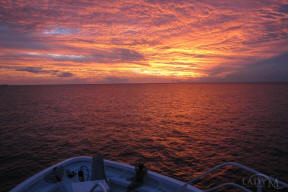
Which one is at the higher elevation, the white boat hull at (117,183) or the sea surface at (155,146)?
the white boat hull at (117,183)

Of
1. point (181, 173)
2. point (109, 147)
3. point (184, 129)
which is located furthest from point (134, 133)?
point (181, 173)

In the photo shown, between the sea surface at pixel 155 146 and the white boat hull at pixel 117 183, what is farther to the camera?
the sea surface at pixel 155 146

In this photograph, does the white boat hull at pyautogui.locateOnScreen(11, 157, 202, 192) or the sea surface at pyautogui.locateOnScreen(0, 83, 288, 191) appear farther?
the sea surface at pyautogui.locateOnScreen(0, 83, 288, 191)

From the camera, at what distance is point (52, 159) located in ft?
72.2

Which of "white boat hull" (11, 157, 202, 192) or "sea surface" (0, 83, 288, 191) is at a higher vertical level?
"white boat hull" (11, 157, 202, 192)

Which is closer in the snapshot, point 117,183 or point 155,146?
point 117,183

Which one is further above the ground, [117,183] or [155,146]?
[117,183]

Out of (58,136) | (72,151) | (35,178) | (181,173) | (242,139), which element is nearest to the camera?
(35,178)

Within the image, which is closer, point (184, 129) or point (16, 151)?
point (16, 151)

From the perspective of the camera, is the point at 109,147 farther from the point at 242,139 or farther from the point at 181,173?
the point at 242,139

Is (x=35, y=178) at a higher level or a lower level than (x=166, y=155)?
higher

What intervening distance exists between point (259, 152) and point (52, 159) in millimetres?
25169

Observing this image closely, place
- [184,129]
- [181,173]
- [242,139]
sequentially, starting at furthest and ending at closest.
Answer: [184,129], [242,139], [181,173]

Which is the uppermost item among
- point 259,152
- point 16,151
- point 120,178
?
point 120,178
